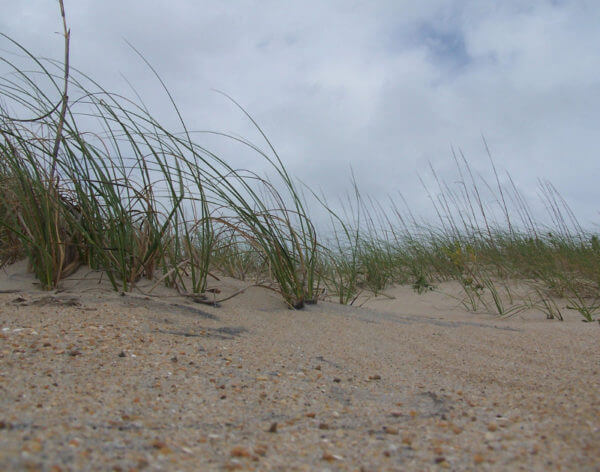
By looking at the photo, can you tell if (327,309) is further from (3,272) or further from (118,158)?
(3,272)

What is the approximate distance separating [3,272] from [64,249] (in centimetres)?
46

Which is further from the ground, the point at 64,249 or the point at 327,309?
the point at 64,249

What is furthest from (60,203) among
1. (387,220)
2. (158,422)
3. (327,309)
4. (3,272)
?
(387,220)

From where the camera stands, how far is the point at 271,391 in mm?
1315

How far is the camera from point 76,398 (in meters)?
1.14

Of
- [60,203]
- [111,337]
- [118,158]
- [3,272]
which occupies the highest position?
[118,158]

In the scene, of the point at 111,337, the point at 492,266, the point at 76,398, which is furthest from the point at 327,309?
the point at 492,266

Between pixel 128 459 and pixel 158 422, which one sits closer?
pixel 128 459

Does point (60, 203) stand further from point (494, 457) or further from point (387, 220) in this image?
point (387, 220)

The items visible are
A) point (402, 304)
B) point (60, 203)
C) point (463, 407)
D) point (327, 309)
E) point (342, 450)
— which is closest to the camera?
point (342, 450)

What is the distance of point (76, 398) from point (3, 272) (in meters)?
1.84

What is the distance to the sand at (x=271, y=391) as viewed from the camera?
0.93 m

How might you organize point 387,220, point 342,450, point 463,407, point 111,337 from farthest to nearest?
point 387,220 → point 111,337 → point 463,407 → point 342,450

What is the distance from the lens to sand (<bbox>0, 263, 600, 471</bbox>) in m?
0.93
